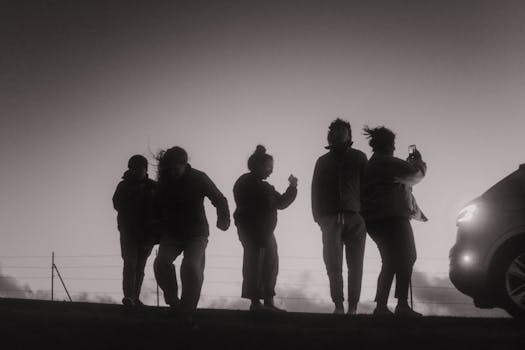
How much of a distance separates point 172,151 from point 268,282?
98.1 inches

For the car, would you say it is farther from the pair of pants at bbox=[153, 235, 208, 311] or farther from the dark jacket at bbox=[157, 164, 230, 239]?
the pair of pants at bbox=[153, 235, 208, 311]

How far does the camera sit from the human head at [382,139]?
905 centimetres

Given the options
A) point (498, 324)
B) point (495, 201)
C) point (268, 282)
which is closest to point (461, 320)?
point (498, 324)

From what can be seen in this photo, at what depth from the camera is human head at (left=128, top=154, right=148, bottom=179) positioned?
10383 millimetres

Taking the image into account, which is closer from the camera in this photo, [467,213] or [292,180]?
[467,213]

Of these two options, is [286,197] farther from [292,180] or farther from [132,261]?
[132,261]

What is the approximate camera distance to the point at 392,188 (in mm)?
8781

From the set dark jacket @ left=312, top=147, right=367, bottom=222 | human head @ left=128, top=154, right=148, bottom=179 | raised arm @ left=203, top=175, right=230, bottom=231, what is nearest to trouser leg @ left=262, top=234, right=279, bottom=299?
dark jacket @ left=312, top=147, right=367, bottom=222

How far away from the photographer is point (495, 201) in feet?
27.1

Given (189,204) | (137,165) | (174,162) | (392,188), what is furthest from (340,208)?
(137,165)

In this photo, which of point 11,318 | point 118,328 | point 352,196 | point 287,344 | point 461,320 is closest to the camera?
point 287,344

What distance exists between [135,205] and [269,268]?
198cm

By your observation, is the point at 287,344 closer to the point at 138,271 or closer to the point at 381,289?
the point at 381,289

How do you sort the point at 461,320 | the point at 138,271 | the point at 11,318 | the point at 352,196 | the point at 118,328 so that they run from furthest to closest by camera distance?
the point at 138,271 < the point at 352,196 < the point at 461,320 < the point at 11,318 < the point at 118,328
